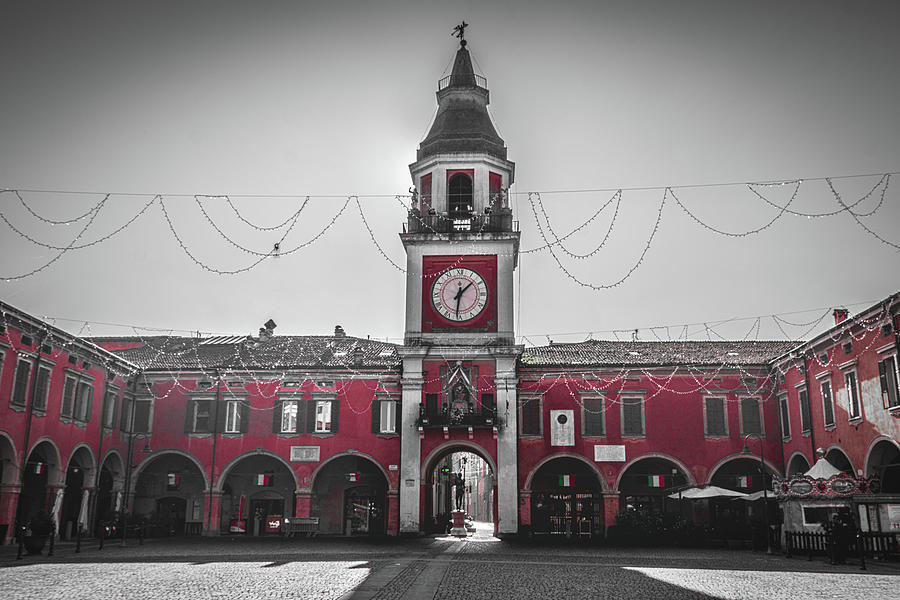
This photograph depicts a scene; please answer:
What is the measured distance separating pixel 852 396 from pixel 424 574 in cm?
1638

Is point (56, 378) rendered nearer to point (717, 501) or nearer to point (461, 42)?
point (461, 42)

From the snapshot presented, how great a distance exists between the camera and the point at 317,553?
2509 centimetres

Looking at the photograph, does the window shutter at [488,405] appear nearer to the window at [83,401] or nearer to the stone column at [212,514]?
the stone column at [212,514]

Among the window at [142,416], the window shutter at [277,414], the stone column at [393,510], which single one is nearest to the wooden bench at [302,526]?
the stone column at [393,510]

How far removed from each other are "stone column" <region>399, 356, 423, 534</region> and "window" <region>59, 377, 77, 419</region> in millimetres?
12499

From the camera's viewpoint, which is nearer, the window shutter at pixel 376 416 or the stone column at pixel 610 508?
the stone column at pixel 610 508

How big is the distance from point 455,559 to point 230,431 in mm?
16049

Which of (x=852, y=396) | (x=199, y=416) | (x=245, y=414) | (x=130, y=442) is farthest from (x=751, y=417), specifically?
(x=130, y=442)

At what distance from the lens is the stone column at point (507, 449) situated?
32031 millimetres

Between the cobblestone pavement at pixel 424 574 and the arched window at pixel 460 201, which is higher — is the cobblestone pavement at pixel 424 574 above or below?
below

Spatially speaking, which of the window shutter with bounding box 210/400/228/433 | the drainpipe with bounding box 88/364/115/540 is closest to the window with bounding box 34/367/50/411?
the drainpipe with bounding box 88/364/115/540

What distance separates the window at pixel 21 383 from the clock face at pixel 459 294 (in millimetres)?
15358

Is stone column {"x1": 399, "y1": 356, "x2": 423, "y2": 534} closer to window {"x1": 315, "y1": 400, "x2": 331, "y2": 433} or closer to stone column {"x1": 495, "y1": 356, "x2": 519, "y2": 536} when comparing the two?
stone column {"x1": 495, "y1": 356, "x2": 519, "y2": 536}

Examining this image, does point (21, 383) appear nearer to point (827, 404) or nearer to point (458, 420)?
Result: point (458, 420)
